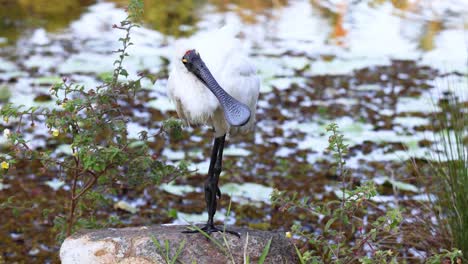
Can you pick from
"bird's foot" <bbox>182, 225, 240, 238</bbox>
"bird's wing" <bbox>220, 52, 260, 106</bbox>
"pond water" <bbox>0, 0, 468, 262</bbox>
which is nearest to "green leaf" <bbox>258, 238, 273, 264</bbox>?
"bird's foot" <bbox>182, 225, 240, 238</bbox>

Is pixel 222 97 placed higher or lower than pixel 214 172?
higher

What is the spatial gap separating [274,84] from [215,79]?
14.1 feet

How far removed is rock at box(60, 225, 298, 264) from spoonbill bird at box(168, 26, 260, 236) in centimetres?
51

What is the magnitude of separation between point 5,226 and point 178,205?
3.54ft

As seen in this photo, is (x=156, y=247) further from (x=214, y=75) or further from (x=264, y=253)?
(x=214, y=75)

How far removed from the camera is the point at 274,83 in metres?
7.52

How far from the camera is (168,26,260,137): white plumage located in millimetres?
3256

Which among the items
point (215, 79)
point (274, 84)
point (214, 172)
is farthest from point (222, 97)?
point (274, 84)

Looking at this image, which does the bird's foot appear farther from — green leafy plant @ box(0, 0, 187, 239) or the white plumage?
the white plumage

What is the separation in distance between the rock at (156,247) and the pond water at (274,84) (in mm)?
1057

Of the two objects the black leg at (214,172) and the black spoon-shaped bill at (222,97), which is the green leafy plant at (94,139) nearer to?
the black leg at (214,172)

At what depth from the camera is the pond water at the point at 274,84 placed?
5.11 meters

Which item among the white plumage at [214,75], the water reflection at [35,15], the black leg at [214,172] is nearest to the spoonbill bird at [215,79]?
the white plumage at [214,75]

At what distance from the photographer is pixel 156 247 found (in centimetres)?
325
